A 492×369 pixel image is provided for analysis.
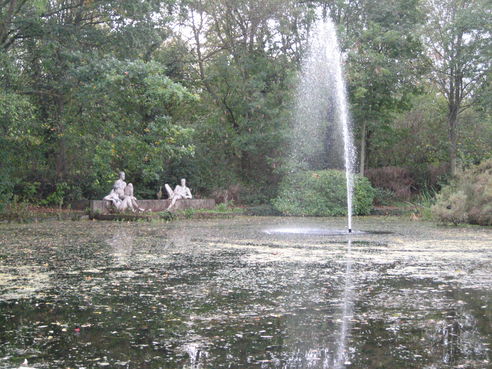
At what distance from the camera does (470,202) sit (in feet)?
63.2

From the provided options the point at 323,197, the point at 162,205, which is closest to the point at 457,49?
the point at 323,197

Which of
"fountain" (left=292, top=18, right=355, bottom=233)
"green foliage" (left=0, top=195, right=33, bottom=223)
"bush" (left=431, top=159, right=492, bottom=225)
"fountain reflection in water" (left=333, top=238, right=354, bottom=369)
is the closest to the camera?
"fountain reflection in water" (left=333, top=238, right=354, bottom=369)

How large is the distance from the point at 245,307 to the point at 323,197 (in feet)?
71.2

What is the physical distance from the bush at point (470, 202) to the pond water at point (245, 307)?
782cm

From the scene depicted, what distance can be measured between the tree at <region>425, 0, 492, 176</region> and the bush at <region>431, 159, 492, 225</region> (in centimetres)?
934

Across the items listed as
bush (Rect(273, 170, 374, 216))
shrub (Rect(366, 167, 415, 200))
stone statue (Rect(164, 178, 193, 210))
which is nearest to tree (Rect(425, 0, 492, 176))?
shrub (Rect(366, 167, 415, 200))

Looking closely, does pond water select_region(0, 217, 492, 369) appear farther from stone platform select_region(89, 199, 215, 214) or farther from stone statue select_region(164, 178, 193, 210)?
stone statue select_region(164, 178, 193, 210)

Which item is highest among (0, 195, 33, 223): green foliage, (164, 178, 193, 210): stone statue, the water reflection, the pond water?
(164, 178, 193, 210): stone statue

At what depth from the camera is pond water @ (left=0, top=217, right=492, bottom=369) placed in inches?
168

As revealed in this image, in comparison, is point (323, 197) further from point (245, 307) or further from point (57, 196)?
point (245, 307)

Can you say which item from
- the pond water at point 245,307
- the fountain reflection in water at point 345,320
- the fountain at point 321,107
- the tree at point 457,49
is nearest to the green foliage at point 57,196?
the fountain at point 321,107

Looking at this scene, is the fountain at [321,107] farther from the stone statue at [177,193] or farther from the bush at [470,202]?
the bush at [470,202]

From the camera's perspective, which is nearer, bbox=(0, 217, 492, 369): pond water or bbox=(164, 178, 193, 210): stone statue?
bbox=(0, 217, 492, 369): pond water

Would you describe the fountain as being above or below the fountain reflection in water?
above
